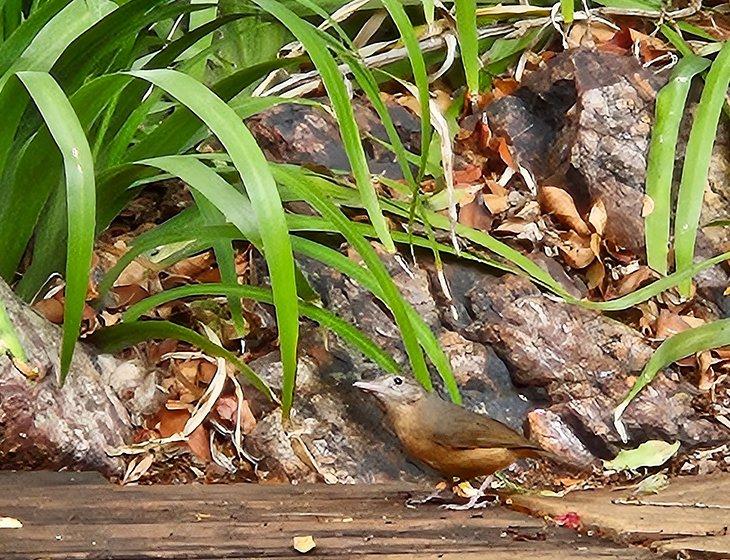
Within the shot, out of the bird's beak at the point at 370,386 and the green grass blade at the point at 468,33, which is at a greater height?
the green grass blade at the point at 468,33

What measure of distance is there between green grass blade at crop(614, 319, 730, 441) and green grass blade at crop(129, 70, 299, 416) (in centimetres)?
102

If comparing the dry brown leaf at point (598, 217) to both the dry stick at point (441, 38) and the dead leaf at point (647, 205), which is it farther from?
the dry stick at point (441, 38)

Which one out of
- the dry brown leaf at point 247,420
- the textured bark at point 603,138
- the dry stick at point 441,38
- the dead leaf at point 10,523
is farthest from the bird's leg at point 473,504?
the dry stick at point 441,38

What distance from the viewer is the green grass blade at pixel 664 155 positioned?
9.39ft

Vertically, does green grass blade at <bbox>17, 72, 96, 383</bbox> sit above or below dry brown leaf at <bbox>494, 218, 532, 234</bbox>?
above

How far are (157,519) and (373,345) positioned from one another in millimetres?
894

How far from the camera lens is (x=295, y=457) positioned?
7.87ft

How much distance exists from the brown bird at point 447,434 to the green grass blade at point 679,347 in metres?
0.32

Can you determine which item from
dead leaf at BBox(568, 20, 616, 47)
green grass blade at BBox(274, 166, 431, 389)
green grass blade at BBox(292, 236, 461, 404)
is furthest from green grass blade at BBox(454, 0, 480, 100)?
dead leaf at BBox(568, 20, 616, 47)

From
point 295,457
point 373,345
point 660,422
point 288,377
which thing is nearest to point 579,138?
point 660,422

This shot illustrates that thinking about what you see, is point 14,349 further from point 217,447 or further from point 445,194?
point 445,194

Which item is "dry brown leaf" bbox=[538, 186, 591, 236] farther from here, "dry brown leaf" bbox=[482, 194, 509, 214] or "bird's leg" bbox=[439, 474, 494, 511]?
"bird's leg" bbox=[439, 474, 494, 511]

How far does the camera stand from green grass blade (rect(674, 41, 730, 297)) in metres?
2.77

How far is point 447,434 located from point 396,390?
148 millimetres
